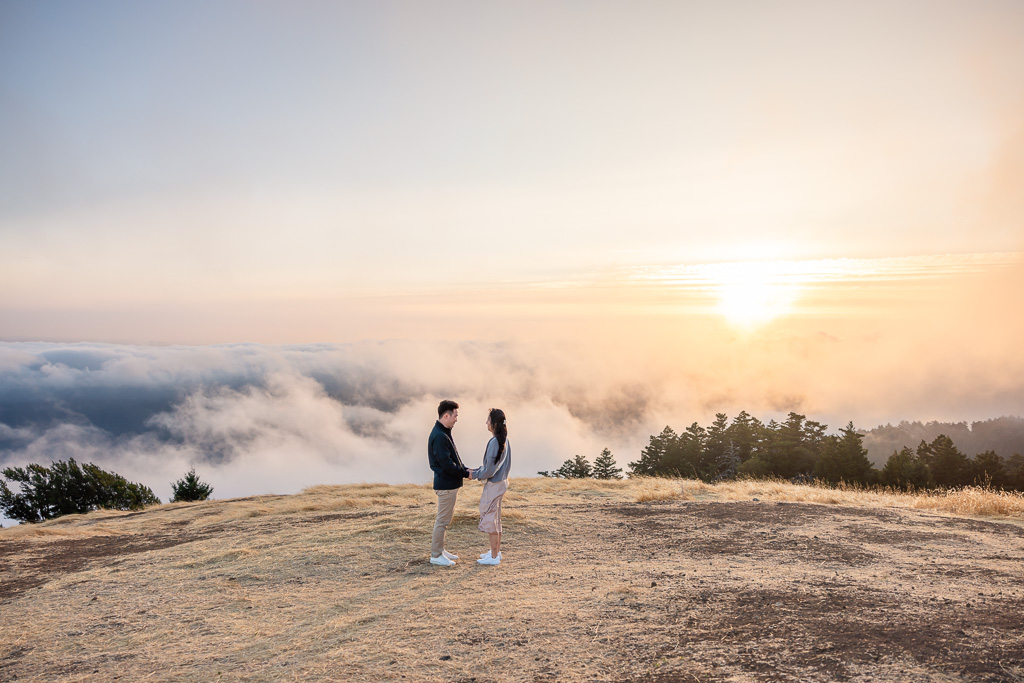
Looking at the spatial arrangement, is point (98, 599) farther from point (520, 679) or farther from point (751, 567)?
point (751, 567)

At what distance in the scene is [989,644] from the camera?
18.3 ft

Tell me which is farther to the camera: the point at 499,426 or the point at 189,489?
the point at 189,489

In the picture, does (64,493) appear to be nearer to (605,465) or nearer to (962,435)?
(605,465)

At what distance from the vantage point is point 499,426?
8.96 metres

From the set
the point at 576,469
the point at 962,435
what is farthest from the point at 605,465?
the point at 962,435

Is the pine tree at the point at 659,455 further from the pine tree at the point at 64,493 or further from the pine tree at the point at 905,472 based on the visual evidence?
the pine tree at the point at 64,493

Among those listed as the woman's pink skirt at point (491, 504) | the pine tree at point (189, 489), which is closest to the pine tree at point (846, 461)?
the woman's pink skirt at point (491, 504)

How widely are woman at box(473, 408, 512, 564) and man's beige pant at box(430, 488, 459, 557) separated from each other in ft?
1.61

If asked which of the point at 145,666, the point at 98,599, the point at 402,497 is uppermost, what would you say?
the point at 145,666

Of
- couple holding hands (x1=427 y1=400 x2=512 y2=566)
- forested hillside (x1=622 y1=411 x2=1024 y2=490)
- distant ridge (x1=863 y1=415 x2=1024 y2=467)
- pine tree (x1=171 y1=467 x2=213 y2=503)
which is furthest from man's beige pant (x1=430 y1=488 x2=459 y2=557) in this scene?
distant ridge (x1=863 y1=415 x2=1024 y2=467)

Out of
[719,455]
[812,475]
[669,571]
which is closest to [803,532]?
[669,571]

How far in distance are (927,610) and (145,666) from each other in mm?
8762

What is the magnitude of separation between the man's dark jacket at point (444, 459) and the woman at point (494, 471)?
0.30 meters

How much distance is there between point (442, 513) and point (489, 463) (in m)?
1.28
